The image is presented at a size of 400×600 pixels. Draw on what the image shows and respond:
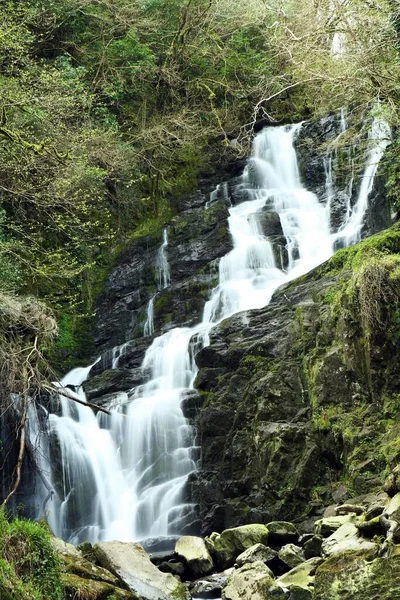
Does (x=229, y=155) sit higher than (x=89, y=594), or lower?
higher

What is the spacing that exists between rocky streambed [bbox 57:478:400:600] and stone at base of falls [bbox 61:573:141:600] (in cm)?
1

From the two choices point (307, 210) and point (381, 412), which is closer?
point (381, 412)

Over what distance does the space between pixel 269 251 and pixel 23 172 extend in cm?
641

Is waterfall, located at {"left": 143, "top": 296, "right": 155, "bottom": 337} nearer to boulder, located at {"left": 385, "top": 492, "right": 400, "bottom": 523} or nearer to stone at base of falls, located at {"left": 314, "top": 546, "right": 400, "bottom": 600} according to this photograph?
boulder, located at {"left": 385, "top": 492, "right": 400, "bottom": 523}

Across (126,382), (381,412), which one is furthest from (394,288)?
(126,382)

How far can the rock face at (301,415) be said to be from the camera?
10.9 metres

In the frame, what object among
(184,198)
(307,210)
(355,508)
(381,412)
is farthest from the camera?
(184,198)

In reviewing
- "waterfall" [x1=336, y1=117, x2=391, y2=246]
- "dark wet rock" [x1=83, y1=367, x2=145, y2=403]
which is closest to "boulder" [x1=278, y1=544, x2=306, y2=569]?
"dark wet rock" [x1=83, y1=367, x2=145, y2=403]

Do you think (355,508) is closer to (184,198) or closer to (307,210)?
(307,210)

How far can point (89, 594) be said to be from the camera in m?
7.09

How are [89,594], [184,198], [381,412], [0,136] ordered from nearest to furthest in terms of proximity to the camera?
[89,594]
[381,412]
[0,136]
[184,198]

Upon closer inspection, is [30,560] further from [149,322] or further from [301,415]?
[149,322]

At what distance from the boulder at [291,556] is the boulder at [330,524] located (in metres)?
0.36

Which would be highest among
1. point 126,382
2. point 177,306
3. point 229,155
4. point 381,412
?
point 229,155
